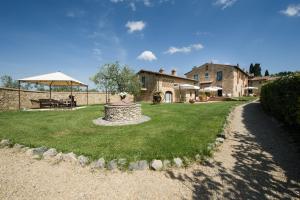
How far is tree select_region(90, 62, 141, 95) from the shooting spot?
24703 mm

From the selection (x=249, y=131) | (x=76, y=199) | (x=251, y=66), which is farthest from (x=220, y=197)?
(x=251, y=66)

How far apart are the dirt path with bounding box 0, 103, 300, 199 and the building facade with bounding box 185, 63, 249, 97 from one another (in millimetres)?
34598

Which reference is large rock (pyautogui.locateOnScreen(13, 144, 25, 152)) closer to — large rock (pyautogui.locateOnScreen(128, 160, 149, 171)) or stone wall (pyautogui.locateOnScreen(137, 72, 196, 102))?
large rock (pyautogui.locateOnScreen(128, 160, 149, 171))

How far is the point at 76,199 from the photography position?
3.50 meters

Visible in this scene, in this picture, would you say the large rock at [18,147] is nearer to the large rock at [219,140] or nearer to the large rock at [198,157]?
the large rock at [198,157]

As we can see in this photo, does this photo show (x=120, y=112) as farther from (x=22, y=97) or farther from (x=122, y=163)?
(x=22, y=97)

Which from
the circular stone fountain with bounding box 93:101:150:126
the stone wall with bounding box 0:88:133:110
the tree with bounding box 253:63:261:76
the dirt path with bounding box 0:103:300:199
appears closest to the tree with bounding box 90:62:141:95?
the stone wall with bounding box 0:88:133:110

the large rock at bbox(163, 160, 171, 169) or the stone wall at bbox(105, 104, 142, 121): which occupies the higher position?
the stone wall at bbox(105, 104, 142, 121)

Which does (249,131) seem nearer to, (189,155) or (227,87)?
(189,155)

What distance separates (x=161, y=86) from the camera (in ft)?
94.1

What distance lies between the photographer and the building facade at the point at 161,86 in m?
28.3

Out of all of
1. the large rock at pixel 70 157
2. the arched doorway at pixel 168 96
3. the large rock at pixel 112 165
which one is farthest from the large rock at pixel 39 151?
the arched doorway at pixel 168 96

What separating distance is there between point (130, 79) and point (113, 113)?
1609 centimetres

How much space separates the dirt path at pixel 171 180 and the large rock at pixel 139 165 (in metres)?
0.18
